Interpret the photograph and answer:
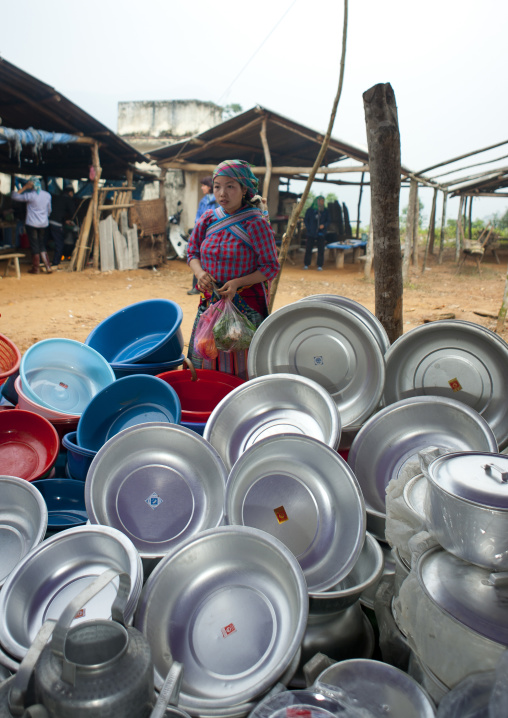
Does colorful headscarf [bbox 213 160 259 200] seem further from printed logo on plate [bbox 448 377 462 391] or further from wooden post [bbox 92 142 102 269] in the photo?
wooden post [bbox 92 142 102 269]

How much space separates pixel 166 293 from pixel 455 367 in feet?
26.6

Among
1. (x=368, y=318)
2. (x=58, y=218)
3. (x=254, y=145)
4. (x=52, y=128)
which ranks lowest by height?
(x=368, y=318)

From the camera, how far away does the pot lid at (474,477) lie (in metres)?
1.25

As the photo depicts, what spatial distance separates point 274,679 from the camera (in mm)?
1237

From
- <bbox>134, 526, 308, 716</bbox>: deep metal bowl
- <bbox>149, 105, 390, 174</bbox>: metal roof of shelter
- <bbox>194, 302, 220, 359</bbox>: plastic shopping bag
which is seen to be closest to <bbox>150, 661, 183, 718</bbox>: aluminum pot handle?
<bbox>134, 526, 308, 716</bbox>: deep metal bowl

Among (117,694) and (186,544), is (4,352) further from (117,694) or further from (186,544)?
(117,694)

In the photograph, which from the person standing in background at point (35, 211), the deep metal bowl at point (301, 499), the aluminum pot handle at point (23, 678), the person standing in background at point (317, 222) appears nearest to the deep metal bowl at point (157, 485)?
the deep metal bowl at point (301, 499)

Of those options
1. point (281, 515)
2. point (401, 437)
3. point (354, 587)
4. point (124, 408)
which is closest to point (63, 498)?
point (124, 408)

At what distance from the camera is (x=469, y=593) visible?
1.26 m

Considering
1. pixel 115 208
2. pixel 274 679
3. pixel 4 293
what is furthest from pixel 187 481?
pixel 115 208

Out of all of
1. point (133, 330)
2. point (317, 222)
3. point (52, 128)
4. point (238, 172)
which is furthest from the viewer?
point (317, 222)

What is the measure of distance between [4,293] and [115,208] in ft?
13.3

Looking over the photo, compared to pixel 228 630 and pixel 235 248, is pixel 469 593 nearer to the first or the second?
pixel 228 630

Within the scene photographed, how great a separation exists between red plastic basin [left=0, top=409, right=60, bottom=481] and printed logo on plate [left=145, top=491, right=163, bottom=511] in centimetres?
75
